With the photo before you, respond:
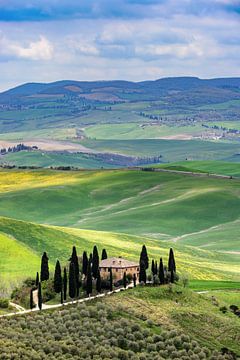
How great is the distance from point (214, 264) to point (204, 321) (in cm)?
6705

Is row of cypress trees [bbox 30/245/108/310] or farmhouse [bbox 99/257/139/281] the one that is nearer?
row of cypress trees [bbox 30/245/108/310]

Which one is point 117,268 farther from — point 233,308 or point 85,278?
Result: point 233,308

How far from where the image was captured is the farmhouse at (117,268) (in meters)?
112

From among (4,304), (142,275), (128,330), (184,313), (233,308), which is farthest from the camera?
(142,275)

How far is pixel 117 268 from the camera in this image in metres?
113

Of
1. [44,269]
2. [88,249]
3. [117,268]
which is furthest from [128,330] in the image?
[88,249]

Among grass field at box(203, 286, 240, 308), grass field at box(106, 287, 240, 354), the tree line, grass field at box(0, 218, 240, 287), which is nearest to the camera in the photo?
grass field at box(106, 287, 240, 354)

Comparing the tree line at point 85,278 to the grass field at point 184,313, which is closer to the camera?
the grass field at point 184,313

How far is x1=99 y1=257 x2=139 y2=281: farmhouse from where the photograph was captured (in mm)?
112375

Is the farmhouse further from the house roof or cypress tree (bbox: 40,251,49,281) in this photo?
cypress tree (bbox: 40,251,49,281)

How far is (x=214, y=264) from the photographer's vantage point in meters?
166

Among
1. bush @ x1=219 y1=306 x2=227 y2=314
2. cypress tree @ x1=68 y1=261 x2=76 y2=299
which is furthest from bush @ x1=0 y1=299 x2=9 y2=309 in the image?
bush @ x1=219 y1=306 x2=227 y2=314

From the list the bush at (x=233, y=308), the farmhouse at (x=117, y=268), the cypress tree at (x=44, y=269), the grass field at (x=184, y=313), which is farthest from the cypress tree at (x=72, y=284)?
the bush at (x=233, y=308)

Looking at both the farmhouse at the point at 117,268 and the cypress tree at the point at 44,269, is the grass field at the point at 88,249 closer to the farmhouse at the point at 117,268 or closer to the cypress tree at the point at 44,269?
the cypress tree at the point at 44,269
